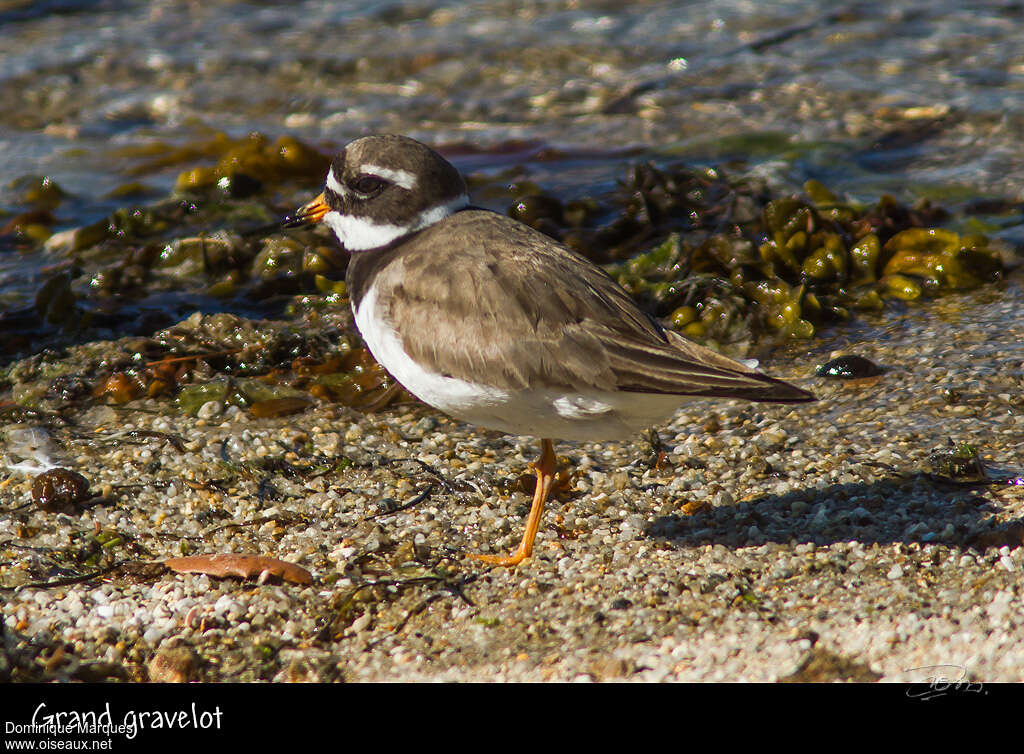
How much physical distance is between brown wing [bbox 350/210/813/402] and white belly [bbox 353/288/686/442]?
0.15 feet

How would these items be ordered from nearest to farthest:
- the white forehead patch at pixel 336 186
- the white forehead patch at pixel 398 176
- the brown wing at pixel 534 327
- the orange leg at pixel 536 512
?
the brown wing at pixel 534 327 → the orange leg at pixel 536 512 → the white forehead patch at pixel 398 176 → the white forehead patch at pixel 336 186

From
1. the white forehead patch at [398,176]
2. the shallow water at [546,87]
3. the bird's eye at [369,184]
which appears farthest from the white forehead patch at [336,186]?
the shallow water at [546,87]

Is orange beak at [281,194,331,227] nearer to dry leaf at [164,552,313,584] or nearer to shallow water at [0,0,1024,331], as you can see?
dry leaf at [164,552,313,584]

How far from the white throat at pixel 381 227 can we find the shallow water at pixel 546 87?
11.8 ft

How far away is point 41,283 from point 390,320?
4.16 metres

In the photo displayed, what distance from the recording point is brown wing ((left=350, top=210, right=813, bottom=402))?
4082mm

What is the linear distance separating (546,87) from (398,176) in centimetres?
654
